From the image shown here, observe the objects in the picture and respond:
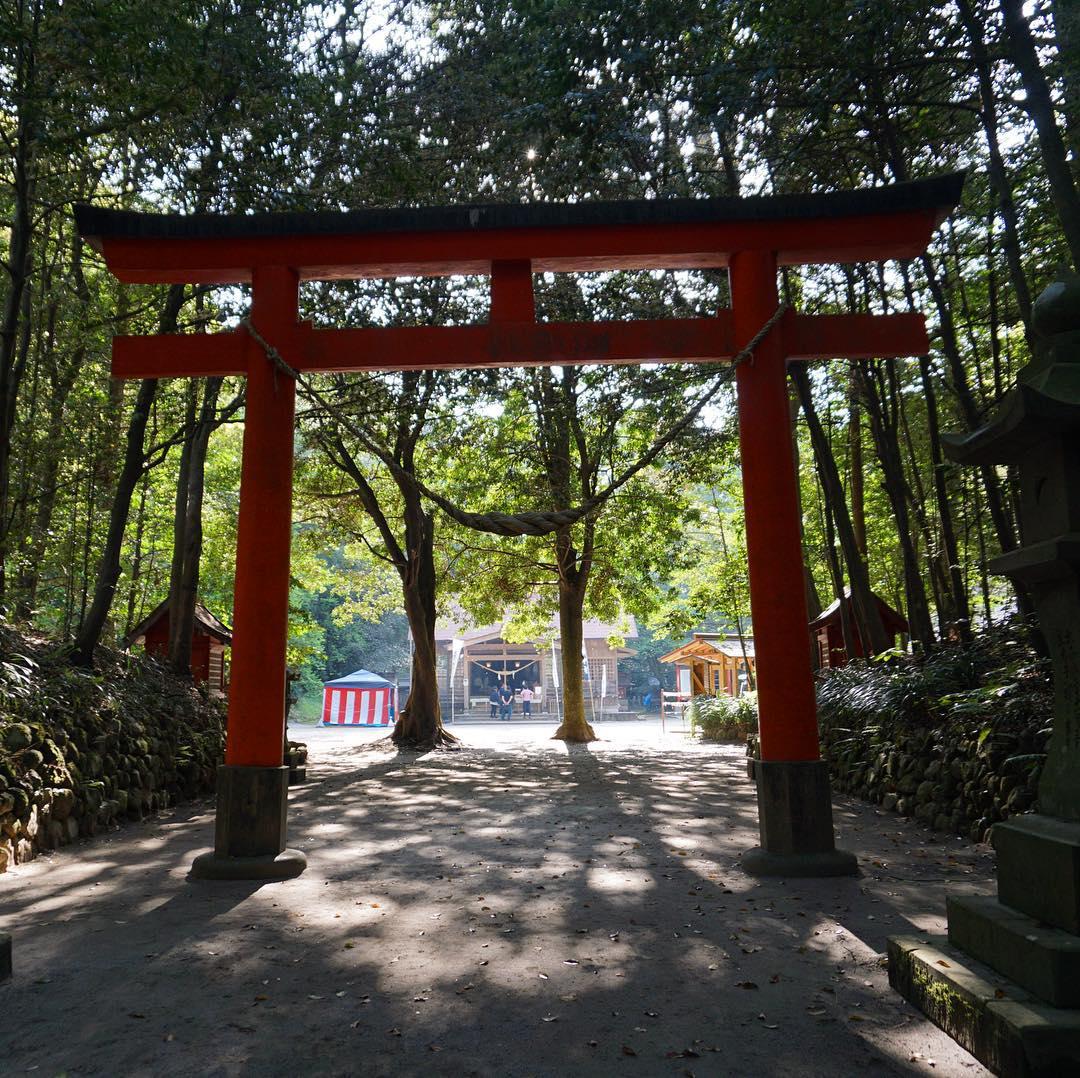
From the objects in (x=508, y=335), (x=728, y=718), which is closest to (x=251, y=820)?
(x=508, y=335)

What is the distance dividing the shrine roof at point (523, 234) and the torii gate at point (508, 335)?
10 mm

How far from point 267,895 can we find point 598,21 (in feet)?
22.7

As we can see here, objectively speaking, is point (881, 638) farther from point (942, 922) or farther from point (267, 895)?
point (267, 895)

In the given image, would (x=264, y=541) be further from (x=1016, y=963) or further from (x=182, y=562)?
(x=182, y=562)

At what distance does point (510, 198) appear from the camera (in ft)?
31.5

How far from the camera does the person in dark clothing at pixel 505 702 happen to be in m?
31.0

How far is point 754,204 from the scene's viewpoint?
5102 millimetres

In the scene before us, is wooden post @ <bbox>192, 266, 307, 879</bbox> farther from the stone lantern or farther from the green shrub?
the green shrub

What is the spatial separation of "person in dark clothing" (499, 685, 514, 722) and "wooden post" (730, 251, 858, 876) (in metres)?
26.3

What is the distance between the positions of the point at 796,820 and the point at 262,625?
339 cm

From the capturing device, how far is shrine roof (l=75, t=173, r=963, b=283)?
5.08m

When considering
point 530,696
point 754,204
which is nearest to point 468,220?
point 754,204

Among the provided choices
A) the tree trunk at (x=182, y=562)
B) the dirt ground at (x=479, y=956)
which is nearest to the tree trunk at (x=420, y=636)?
the tree trunk at (x=182, y=562)

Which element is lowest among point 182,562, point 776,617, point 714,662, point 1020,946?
point 1020,946
